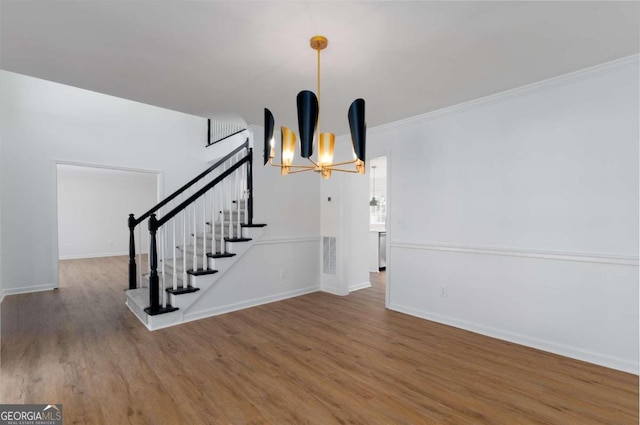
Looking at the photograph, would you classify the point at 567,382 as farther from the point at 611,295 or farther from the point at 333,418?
the point at 333,418

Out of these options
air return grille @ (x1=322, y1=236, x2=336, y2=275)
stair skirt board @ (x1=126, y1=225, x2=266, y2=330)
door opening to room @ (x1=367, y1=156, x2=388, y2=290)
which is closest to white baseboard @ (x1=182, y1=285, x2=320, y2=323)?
stair skirt board @ (x1=126, y1=225, x2=266, y2=330)

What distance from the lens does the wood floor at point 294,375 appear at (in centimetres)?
199

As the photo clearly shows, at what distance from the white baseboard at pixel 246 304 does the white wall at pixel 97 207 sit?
19.1 feet

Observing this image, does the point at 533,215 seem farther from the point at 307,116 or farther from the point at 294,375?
the point at 294,375

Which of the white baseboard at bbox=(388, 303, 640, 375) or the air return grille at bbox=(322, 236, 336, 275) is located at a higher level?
the air return grille at bbox=(322, 236, 336, 275)

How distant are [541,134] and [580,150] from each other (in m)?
0.35

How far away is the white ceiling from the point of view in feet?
6.24

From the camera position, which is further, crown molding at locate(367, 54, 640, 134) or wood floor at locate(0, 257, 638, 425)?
crown molding at locate(367, 54, 640, 134)

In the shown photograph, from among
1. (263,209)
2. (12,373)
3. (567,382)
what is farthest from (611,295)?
(12,373)

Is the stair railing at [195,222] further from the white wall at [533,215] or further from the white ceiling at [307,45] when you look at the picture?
the white wall at [533,215]

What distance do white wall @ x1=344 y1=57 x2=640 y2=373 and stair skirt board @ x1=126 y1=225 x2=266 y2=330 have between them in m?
2.10

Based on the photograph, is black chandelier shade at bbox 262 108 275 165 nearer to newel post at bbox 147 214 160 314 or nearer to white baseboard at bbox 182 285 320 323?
newel post at bbox 147 214 160 314

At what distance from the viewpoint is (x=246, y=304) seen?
4.23 meters

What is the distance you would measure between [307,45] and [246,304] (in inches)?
129
